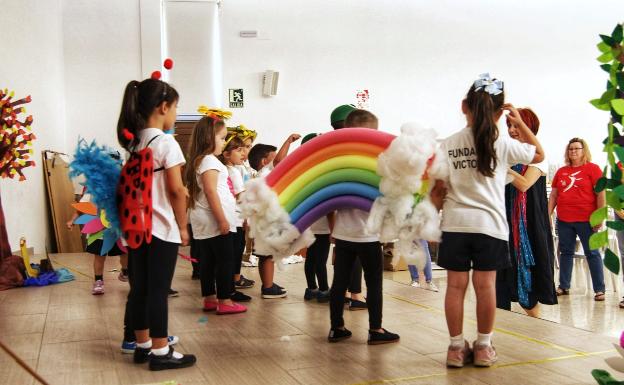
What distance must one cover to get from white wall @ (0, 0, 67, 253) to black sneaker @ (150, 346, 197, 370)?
4.55 metres

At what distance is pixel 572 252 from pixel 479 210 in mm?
3813

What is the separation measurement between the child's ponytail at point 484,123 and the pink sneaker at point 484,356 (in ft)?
2.52

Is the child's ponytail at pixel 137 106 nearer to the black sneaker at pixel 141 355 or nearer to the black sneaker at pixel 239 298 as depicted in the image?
the black sneaker at pixel 141 355

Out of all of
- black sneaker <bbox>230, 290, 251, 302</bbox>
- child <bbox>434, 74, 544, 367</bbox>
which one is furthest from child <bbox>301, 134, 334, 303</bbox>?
child <bbox>434, 74, 544, 367</bbox>

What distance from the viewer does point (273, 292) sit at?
4484 millimetres

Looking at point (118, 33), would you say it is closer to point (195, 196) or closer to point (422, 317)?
point (195, 196)

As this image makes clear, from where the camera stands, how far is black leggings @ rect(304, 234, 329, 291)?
14.0ft

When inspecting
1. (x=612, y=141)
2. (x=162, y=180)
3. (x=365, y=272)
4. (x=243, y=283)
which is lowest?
(x=243, y=283)

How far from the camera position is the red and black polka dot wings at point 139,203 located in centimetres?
259

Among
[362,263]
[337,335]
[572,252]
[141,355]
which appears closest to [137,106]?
[141,355]

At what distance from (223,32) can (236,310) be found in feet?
22.6

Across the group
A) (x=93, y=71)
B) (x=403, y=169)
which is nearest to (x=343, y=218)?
(x=403, y=169)

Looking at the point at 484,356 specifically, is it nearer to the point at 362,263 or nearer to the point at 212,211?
the point at 362,263

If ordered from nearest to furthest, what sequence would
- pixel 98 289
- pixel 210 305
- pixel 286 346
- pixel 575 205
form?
pixel 286 346
pixel 210 305
pixel 98 289
pixel 575 205
